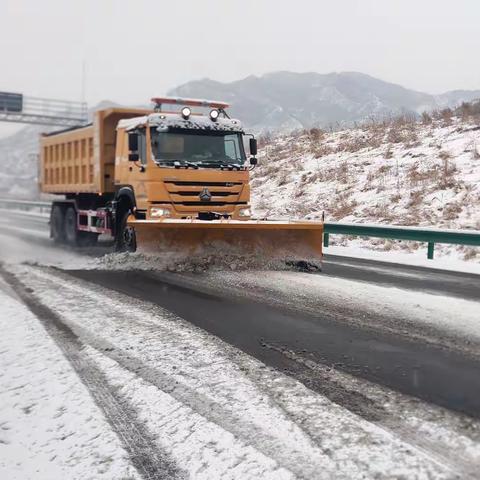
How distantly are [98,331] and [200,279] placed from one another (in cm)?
303

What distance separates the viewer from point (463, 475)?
237 cm

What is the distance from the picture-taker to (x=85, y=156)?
39.3ft

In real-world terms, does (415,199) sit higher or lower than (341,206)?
higher

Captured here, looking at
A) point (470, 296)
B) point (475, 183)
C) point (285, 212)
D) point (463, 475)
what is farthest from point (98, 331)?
point (285, 212)

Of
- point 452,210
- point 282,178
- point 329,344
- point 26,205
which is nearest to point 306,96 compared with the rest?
point 26,205

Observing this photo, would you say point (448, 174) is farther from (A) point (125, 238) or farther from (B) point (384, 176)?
(A) point (125, 238)

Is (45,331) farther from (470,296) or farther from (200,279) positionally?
(470,296)

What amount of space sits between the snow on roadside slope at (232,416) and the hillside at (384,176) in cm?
865

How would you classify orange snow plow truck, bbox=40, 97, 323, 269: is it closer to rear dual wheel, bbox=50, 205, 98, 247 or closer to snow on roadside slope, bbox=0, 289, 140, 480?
rear dual wheel, bbox=50, 205, 98, 247

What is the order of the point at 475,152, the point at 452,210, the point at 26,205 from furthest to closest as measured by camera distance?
the point at 26,205, the point at 475,152, the point at 452,210

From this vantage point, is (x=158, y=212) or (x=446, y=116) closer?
(x=158, y=212)

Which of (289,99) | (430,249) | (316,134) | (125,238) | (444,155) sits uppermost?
(289,99)

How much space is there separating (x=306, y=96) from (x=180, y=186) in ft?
451

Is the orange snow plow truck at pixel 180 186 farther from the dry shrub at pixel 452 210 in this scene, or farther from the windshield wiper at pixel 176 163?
the dry shrub at pixel 452 210
